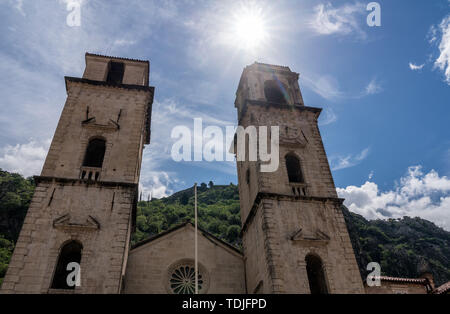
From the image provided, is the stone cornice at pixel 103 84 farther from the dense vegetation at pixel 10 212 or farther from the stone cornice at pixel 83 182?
the dense vegetation at pixel 10 212

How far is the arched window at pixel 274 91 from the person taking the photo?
66.3 ft

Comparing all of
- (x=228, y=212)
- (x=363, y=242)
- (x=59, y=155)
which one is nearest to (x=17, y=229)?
(x=228, y=212)

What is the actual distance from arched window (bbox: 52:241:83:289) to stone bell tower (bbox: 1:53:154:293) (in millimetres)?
35

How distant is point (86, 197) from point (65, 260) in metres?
2.55

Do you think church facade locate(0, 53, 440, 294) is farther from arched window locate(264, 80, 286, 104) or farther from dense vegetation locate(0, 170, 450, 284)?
dense vegetation locate(0, 170, 450, 284)

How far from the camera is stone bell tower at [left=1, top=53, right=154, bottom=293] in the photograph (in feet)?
38.6

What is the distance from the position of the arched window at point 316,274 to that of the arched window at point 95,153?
10.7 meters

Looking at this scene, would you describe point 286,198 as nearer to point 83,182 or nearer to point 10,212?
point 83,182

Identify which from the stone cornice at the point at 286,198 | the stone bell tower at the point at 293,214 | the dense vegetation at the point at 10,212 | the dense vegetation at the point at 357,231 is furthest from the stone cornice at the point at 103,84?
the dense vegetation at the point at 10,212

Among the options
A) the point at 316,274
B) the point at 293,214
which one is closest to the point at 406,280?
the point at 316,274

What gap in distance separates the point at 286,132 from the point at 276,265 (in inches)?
Result: 297

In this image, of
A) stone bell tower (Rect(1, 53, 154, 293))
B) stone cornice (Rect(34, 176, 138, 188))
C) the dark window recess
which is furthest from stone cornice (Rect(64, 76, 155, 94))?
stone cornice (Rect(34, 176, 138, 188))

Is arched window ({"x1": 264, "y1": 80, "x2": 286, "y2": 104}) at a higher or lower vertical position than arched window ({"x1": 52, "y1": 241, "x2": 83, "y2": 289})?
higher
